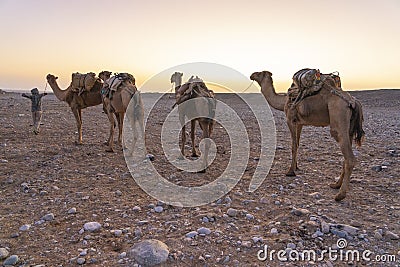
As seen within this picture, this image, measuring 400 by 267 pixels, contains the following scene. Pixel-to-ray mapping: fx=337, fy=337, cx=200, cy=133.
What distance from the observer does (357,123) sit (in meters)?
5.75

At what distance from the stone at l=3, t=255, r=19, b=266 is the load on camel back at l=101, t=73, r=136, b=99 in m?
5.82

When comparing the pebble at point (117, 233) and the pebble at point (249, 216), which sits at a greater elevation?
the pebble at point (249, 216)

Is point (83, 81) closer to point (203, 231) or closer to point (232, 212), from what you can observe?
point (232, 212)

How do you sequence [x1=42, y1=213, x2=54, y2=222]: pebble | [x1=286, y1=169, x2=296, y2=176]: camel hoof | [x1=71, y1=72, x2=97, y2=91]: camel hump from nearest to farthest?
[x1=42, y1=213, x2=54, y2=222]: pebble < [x1=286, y1=169, x2=296, y2=176]: camel hoof < [x1=71, y1=72, x2=97, y2=91]: camel hump

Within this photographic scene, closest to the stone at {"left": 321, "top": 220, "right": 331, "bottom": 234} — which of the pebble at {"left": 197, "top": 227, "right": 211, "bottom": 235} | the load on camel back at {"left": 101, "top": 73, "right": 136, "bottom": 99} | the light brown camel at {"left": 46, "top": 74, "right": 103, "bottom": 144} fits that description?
the pebble at {"left": 197, "top": 227, "right": 211, "bottom": 235}

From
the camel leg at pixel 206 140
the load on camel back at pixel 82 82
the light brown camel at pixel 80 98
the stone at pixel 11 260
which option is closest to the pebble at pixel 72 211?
the stone at pixel 11 260

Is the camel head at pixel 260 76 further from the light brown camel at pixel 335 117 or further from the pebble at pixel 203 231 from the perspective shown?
the pebble at pixel 203 231

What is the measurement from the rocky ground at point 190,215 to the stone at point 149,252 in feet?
0.21

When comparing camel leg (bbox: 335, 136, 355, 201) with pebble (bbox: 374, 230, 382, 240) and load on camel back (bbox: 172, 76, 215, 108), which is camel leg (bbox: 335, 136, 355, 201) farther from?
load on camel back (bbox: 172, 76, 215, 108)

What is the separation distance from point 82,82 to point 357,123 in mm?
7797

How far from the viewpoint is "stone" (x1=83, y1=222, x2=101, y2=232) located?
4469mm

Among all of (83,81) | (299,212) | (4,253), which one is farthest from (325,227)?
(83,81)

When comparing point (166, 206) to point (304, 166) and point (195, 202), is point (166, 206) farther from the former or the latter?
point (304, 166)

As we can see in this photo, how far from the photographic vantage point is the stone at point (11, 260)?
→ 369 cm
